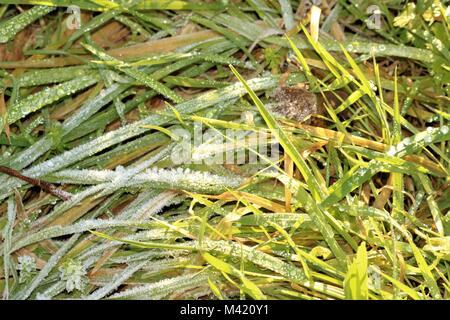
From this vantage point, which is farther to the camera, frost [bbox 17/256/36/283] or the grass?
frost [bbox 17/256/36/283]

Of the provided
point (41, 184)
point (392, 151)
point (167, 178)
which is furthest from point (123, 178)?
point (392, 151)

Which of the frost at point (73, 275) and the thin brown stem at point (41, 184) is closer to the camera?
the frost at point (73, 275)

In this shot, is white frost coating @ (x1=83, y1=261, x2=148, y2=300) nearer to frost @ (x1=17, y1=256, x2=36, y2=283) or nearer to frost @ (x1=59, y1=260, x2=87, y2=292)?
frost @ (x1=59, y1=260, x2=87, y2=292)

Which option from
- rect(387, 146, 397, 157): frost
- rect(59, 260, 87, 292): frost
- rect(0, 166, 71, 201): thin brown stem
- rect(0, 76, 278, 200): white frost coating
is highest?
rect(0, 76, 278, 200): white frost coating

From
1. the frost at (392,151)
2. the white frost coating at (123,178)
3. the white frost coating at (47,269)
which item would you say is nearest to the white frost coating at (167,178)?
the white frost coating at (123,178)

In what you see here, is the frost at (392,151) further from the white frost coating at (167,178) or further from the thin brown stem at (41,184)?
the thin brown stem at (41,184)

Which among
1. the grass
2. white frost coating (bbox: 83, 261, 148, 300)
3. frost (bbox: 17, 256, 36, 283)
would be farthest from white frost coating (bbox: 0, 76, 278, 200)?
white frost coating (bbox: 83, 261, 148, 300)

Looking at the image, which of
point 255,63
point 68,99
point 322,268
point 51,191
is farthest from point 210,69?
point 322,268

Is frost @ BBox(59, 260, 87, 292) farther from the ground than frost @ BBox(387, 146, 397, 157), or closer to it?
closer to it
